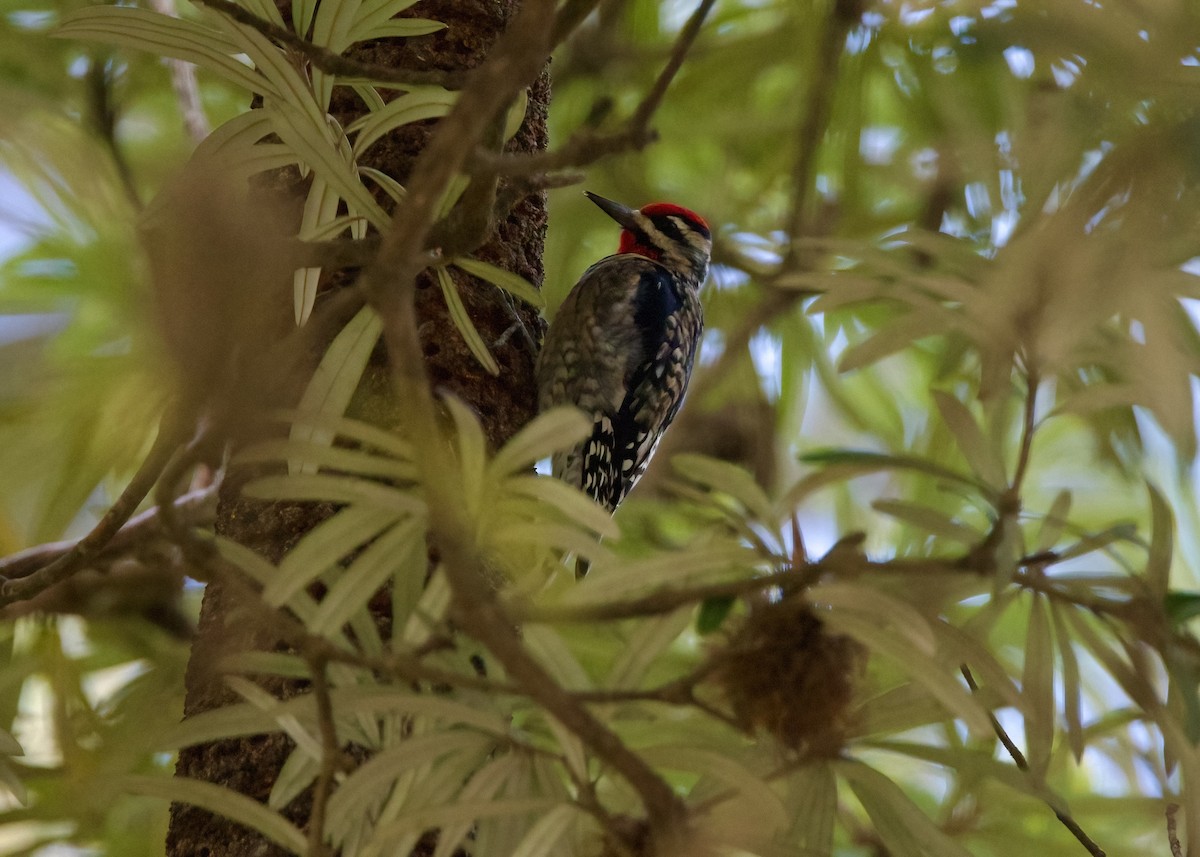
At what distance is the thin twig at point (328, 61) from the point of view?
1.11 meters

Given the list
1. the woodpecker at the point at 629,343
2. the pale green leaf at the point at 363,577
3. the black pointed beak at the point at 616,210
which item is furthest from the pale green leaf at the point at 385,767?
the black pointed beak at the point at 616,210

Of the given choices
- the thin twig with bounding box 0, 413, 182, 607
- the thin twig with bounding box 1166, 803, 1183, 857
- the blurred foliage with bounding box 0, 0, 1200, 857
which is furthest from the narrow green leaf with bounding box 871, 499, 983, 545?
the thin twig with bounding box 0, 413, 182, 607

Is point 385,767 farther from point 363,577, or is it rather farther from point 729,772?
point 729,772

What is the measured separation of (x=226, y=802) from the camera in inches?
40.3

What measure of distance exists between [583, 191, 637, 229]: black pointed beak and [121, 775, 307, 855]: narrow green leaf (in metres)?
1.77

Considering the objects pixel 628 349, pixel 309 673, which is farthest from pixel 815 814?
pixel 628 349

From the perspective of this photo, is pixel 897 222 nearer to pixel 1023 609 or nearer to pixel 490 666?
pixel 1023 609

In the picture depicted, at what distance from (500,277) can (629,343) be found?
116 centimetres

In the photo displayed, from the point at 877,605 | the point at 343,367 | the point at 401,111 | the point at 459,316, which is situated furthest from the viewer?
the point at 459,316

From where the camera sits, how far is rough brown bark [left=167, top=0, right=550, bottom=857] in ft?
4.09

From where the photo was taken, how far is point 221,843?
123 centimetres

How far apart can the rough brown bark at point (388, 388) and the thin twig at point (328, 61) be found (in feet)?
1.23

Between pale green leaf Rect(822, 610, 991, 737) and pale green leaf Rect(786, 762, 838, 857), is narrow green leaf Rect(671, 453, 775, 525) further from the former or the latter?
pale green leaf Rect(786, 762, 838, 857)

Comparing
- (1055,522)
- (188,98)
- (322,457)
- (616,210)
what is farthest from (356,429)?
(616,210)
